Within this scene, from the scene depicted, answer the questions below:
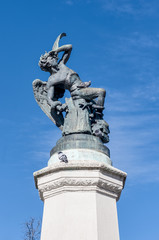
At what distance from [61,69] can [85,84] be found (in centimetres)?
82

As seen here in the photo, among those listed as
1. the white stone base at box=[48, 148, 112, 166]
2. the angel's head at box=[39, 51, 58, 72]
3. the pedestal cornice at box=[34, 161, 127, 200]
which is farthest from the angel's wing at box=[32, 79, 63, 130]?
the pedestal cornice at box=[34, 161, 127, 200]

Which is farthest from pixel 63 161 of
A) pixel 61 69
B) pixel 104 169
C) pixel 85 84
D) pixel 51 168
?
pixel 61 69

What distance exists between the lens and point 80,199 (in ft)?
21.2

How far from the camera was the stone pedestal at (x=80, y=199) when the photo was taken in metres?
6.18

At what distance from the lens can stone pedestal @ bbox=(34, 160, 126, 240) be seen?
6.18 meters

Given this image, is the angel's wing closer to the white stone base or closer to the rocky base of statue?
the rocky base of statue

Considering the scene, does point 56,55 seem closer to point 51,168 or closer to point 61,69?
point 61,69

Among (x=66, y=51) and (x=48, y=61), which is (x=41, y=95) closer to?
(x=48, y=61)

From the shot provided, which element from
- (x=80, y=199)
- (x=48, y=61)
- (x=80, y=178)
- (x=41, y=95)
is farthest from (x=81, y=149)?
(x=48, y=61)

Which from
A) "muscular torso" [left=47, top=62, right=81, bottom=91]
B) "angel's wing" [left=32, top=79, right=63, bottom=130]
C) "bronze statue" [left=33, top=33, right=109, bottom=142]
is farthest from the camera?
"angel's wing" [left=32, top=79, right=63, bottom=130]

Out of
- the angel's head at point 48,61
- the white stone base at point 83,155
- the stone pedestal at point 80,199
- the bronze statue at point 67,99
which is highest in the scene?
the angel's head at point 48,61

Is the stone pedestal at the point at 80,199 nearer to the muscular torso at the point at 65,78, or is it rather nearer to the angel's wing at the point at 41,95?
the angel's wing at the point at 41,95

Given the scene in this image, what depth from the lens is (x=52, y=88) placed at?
8188mm

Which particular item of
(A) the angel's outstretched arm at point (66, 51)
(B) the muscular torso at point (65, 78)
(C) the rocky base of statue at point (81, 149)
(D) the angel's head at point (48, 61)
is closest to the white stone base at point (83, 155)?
(C) the rocky base of statue at point (81, 149)
